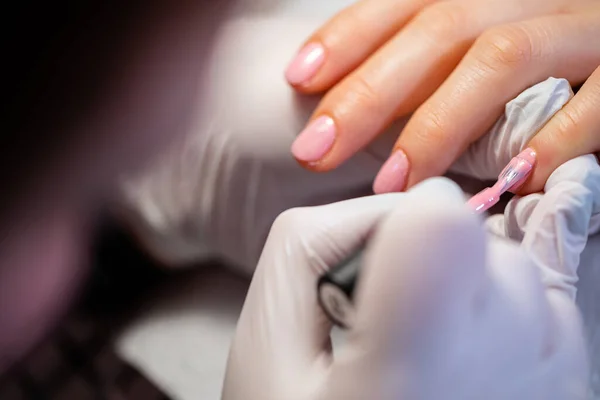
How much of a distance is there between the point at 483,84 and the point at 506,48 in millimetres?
31

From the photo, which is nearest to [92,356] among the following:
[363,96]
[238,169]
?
[238,169]

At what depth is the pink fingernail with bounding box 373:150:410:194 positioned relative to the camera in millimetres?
362

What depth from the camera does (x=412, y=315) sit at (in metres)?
0.20

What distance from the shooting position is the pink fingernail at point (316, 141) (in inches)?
15.0

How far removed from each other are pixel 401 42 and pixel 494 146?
0.32 ft

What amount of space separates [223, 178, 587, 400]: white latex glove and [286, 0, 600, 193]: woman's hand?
9cm

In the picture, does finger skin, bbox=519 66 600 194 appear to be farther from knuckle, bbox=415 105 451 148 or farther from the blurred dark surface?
the blurred dark surface

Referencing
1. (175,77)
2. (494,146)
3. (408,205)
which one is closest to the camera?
(408,205)

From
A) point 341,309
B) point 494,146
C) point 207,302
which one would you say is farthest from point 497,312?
point 207,302

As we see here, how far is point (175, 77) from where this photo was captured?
488mm

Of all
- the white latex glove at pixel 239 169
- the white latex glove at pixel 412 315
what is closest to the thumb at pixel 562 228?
the white latex glove at pixel 412 315

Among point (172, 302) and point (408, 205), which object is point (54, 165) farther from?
point (408, 205)

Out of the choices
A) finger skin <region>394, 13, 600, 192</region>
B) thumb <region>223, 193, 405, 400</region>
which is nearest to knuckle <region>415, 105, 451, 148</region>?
finger skin <region>394, 13, 600, 192</region>

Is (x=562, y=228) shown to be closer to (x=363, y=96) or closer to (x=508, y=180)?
(x=508, y=180)
